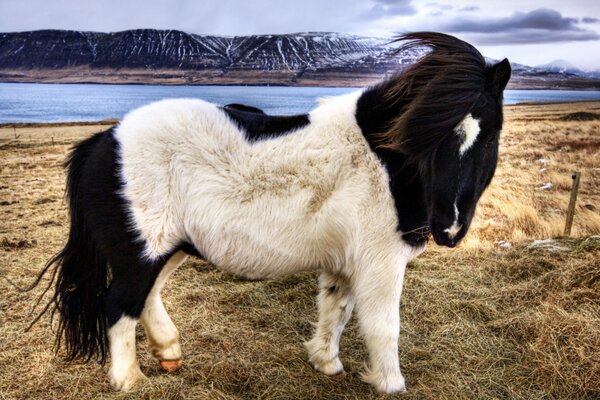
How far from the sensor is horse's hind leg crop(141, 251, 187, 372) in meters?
3.19

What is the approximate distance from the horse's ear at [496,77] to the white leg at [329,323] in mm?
1694

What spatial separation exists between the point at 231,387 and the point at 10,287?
293 centimetres

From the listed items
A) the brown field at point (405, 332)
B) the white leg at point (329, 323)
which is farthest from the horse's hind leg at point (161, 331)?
the white leg at point (329, 323)

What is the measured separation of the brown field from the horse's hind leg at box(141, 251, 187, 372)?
12 cm

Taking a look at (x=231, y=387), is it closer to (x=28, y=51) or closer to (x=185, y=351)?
(x=185, y=351)

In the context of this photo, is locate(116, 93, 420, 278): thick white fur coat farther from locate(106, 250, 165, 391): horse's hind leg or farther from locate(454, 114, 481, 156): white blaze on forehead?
locate(454, 114, 481, 156): white blaze on forehead

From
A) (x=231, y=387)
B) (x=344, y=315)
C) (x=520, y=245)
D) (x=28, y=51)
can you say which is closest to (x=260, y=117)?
(x=344, y=315)

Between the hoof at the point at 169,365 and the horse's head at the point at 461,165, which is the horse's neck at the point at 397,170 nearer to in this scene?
the horse's head at the point at 461,165

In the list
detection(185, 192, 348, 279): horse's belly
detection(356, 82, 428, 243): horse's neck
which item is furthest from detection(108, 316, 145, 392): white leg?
detection(356, 82, 428, 243): horse's neck

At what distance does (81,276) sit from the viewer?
2.89 m

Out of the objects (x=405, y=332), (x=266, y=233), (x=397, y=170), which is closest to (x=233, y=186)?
(x=266, y=233)

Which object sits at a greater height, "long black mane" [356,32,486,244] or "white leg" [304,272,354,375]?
"long black mane" [356,32,486,244]

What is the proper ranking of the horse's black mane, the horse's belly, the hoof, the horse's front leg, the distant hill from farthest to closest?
the distant hill, the hoof, the horse's front leg, the horse's belly, the horse's black mane

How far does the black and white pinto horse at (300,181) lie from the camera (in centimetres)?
253
